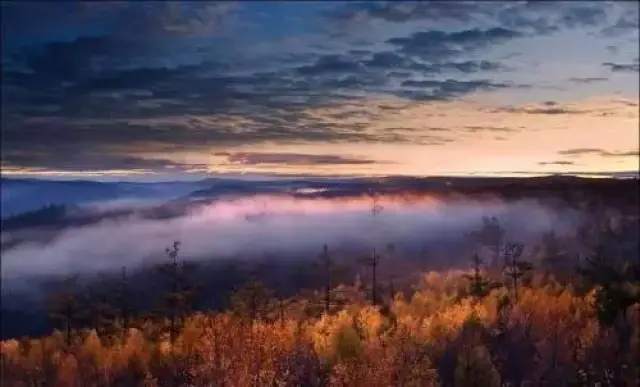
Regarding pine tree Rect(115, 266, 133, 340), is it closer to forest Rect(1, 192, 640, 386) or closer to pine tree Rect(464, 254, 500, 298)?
forest Rect(1, 192, 640, 386)

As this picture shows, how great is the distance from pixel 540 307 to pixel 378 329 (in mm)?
1055

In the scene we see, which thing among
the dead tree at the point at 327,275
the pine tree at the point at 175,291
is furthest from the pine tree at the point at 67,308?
the dead tree at the point at 327,275

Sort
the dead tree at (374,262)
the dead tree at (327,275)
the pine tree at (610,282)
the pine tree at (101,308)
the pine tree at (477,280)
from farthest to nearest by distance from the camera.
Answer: the pine tree at (610,282) < the pine tree at (477,280) < the dead tree at (374,262) < the dead tree at (327,275) < the pine tree at (101,308)

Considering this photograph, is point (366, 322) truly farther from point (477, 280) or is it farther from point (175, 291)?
point (175, 291)

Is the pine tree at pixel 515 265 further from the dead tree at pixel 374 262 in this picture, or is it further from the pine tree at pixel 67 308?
the pine tree at pixel 67 308

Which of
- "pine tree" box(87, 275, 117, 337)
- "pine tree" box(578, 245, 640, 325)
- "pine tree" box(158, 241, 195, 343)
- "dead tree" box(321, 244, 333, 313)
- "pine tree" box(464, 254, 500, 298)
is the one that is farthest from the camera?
"pine tree" box(578, 245, 640, 325)

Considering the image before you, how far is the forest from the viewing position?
414 centimetres

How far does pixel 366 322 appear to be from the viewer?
4379 millimetres

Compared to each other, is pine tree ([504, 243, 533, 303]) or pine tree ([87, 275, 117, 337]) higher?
pine tree ([504, 243, 533, 303])

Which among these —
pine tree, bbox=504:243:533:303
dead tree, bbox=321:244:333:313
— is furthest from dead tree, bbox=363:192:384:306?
pine tree, bbox=504:243:533:303

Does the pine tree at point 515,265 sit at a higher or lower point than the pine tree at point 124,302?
higher

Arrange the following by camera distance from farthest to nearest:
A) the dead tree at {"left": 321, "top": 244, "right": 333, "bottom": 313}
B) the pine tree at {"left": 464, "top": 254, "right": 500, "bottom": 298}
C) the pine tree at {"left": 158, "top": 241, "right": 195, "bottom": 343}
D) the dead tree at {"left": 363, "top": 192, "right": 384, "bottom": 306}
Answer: the pine tree at {"left": 464, "top": 254, "right": 500, "bottom": 298}, the dead tree at {"left": 363, "top": 192, "right": 384, "bottom": 306}, the dead tree at {"left": 321, "top": 244, "right": 333, "bottom": 313}, the pine tree at {"left": 158, "top": 241, "right": 195, "bottom": 343}

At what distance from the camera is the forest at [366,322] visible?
4.14 metres

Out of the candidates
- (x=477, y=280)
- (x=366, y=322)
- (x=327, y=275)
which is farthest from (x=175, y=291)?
(x=477, y=280)
